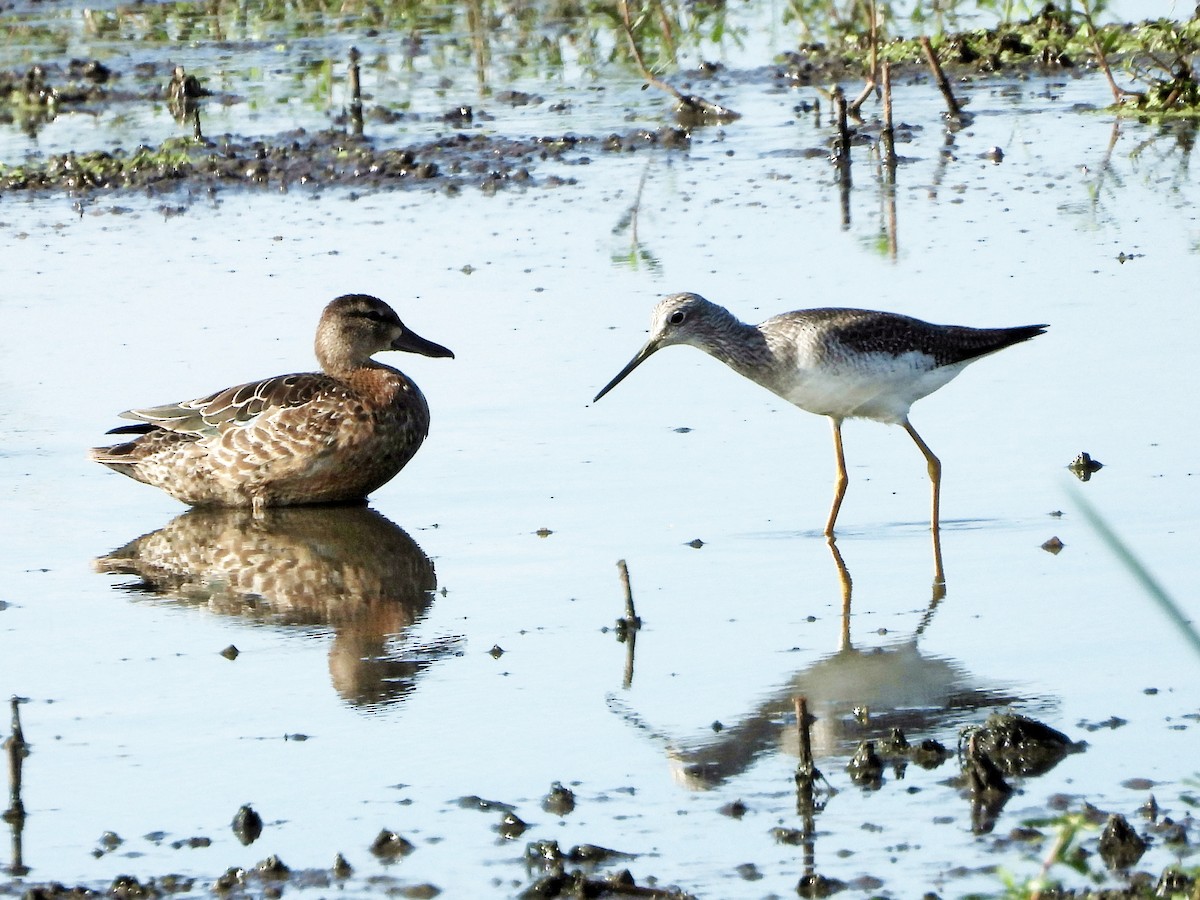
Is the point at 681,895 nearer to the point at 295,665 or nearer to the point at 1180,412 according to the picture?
the point at 295,665

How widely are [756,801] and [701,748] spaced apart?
0.44 metres

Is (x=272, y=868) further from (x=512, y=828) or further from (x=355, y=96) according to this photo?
(x=355, y=96)

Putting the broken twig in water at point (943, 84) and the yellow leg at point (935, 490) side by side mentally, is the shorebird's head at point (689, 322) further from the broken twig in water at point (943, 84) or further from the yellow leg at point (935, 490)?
the broken twig in water at point (943, 84)

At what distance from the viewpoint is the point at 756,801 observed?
225 inches

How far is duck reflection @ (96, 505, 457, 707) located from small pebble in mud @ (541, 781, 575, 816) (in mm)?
1069

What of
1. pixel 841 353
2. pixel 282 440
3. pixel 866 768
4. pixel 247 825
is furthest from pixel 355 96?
pixel 866 768

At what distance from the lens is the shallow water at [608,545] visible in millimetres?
5773

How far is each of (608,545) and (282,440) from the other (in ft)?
5.76

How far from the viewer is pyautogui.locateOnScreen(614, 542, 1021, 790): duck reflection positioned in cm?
605

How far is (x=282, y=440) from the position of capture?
9227mm

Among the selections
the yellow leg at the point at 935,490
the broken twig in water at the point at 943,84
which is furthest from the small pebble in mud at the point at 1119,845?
the broken twig in water at the point at 943,84

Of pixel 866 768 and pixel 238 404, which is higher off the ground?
pixel 238 404

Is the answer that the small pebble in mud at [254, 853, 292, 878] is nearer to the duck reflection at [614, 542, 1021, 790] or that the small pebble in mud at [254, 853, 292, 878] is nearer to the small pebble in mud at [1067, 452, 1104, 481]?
the duck reflection at [614, 542, 1021, 790]

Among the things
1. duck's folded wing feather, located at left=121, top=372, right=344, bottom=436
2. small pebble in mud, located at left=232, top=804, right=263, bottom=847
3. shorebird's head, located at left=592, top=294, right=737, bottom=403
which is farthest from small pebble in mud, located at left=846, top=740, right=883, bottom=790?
duck's folded wing feather, located at left=121, top=372, right=344, bottom=436
